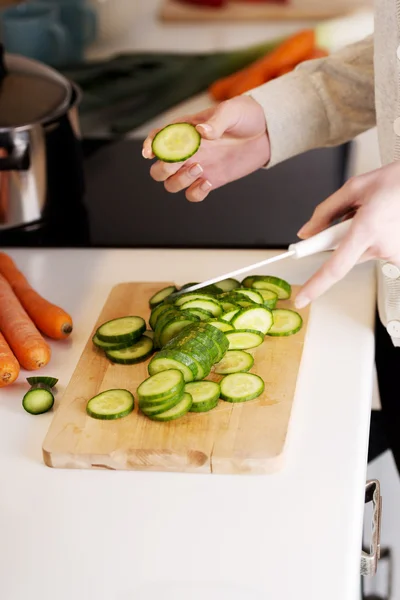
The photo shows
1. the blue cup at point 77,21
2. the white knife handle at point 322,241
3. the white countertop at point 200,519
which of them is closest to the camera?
the white countertop at point 200,519

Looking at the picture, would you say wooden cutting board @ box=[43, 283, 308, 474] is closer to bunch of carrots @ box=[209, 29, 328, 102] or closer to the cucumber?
the cucumber

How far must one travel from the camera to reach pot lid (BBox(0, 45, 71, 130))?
1.64m

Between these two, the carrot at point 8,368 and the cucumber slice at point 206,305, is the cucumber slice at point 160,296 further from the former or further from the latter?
the carrot at point 8,368

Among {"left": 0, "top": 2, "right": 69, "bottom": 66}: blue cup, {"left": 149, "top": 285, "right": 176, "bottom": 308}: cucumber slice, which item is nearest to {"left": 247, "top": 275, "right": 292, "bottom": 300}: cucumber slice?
{"left": 149, "top": 285, "right": 176, "bottom": 308}: cucumber slice

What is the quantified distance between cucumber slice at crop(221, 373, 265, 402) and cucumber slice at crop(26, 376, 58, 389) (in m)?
0.24

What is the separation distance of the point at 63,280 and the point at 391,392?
58 centimetres

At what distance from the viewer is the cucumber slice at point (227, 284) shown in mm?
1435

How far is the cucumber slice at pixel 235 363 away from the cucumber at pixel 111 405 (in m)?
0.13

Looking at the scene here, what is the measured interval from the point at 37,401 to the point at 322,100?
0.68 metres

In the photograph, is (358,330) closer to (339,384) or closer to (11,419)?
(339,384)

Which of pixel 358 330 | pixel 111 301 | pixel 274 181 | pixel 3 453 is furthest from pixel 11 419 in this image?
pixel 274 181

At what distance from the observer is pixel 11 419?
123 cm

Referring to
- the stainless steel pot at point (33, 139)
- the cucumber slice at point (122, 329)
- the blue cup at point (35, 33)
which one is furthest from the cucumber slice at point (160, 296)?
the blue cup at point (35, 33)

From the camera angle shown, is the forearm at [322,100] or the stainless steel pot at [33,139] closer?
the forearm at [322,100]
